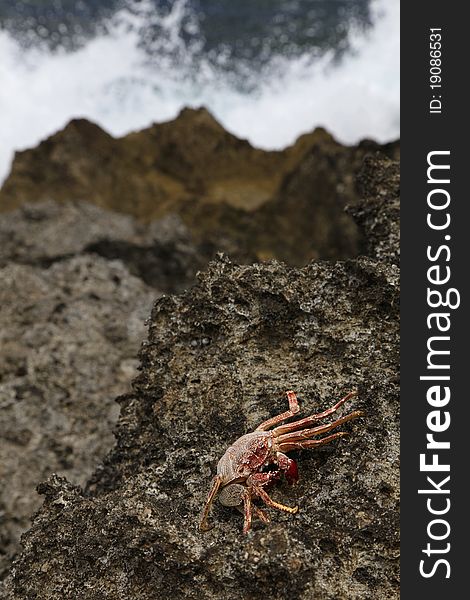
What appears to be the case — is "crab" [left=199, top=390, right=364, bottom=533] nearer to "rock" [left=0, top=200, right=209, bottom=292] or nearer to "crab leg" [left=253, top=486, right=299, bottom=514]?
"crab leg" [left=253, top=486, right=299, bottom=514]

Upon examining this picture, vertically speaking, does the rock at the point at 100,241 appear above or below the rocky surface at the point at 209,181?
below

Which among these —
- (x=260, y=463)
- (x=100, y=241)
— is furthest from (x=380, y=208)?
(x=100, y=241)

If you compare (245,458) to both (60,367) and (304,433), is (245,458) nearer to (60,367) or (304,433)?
(304,433)

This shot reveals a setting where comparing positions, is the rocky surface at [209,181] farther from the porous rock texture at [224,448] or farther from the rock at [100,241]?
the porous rock texture at [224,448]

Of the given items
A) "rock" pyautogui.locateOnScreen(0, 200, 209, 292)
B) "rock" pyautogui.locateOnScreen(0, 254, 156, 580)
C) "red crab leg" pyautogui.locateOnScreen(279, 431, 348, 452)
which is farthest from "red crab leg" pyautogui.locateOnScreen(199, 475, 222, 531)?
"rock" pyautogui.locateOnScreen(0, 200, 209, 292)

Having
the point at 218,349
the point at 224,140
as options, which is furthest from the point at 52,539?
the point at 224,140

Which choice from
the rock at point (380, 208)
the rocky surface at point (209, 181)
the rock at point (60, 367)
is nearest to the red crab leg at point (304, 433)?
the rock at point (380, 208)
